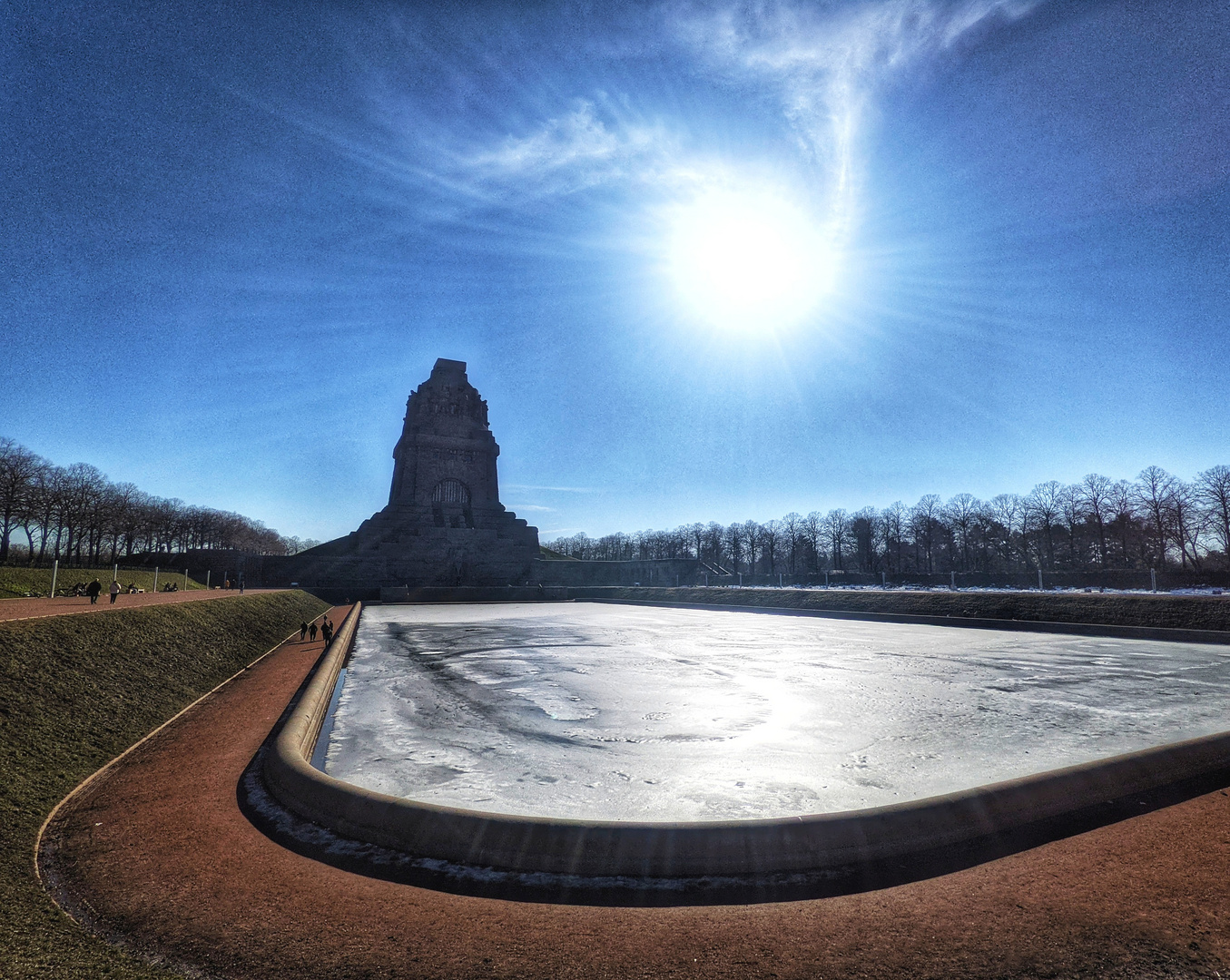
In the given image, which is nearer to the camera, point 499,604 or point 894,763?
point 894,763

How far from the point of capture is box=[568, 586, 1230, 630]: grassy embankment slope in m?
21.5

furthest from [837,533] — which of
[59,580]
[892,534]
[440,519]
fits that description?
[59,580]

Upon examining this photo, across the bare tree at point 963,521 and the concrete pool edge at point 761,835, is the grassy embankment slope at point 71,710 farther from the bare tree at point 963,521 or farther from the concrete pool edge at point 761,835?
the bare tree at point 963,521

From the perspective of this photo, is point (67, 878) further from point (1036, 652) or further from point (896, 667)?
point (1036, 652)

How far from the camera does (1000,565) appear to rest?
70875mm

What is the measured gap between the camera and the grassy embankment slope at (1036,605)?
70.6ft

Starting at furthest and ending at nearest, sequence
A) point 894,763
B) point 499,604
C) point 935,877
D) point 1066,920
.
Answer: point 499,604 < point 894,763 < point 935,877 < point 1066,920

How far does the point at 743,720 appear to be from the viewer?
10398 millimetres

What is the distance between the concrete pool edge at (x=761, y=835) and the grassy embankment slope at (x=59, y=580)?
32260 mm

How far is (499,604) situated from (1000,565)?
5873cm

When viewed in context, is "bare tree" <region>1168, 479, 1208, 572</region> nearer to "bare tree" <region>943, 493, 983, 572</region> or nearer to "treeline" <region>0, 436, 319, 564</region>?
"bare tree" <region>943, 493, 983, 572</region>

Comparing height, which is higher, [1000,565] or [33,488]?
[33,488]

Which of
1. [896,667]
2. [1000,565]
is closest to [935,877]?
[896,667]

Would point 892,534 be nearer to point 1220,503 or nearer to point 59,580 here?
point 1220,503
